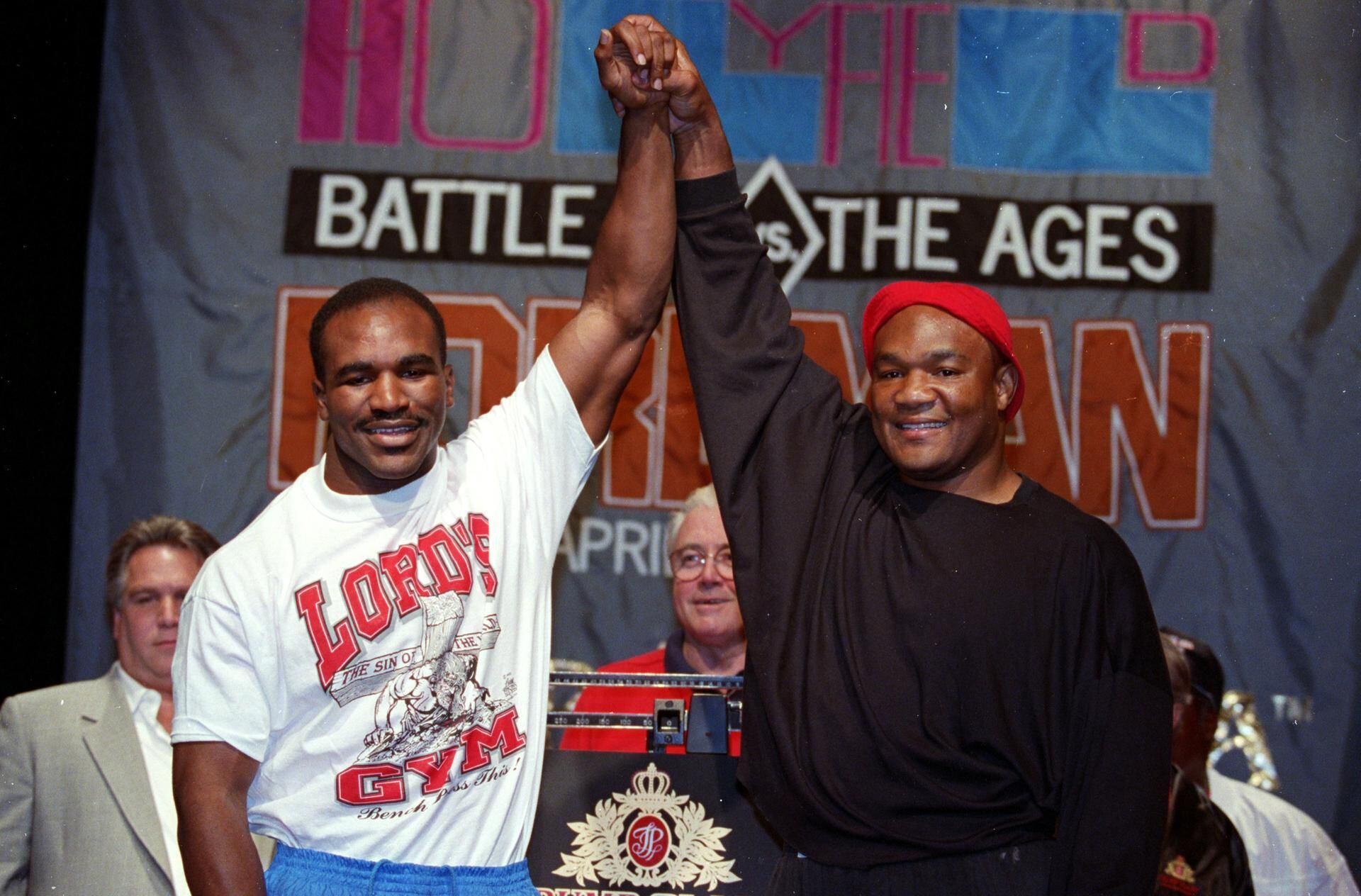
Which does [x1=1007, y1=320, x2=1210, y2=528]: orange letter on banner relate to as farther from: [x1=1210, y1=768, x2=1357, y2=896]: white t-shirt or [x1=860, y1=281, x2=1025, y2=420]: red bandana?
[x1=860, y1=281, x2=1025, y2=420]: red bandana

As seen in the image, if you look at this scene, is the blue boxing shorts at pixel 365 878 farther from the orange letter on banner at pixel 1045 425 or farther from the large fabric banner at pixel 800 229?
the orange letter on banner at pixel 1045 425

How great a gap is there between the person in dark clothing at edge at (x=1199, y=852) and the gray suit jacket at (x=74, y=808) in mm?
2176

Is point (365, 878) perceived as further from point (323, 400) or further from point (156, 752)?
point (156, 752)

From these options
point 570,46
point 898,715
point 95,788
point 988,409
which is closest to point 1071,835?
point 898,715

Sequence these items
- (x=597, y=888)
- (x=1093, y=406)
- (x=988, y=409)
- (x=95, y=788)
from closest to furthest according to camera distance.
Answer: (x=988, y=409) < (x=597, y=888) < (x=95, y=788) < (x=1093, y=406)

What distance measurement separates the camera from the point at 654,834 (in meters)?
2.62

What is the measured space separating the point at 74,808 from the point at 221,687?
127 centimetres

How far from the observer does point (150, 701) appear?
3.43m

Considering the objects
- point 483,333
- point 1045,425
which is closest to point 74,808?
point 483,333

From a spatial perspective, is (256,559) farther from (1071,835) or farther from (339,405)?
(1071,835)

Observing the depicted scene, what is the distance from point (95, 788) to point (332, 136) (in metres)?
2.13

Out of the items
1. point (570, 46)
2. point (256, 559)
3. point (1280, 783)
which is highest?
point (570, 46)

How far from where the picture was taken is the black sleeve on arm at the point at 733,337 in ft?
8.18

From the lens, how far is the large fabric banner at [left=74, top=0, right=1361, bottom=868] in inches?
165
